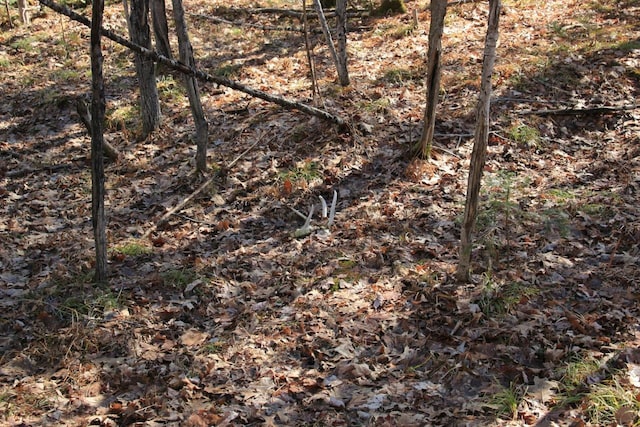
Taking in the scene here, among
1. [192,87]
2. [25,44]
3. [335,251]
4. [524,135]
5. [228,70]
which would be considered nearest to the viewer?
[335,251]

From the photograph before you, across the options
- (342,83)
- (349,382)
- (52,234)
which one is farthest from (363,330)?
(342,83)

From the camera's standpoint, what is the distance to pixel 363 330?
18.3 ft

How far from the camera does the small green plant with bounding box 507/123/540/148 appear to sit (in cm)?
897

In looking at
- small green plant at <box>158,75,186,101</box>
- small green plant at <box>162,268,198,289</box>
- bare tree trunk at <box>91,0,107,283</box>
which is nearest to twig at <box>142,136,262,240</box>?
small green plant at <box>162,268,198,289</box>

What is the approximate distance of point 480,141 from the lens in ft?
18.2

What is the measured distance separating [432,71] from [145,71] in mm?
4737

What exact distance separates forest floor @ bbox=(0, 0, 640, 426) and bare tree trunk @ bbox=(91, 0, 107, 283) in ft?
1.72

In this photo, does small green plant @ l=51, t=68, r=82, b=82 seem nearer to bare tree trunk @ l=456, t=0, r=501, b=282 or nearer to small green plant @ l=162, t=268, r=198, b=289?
small green plant @ l=162, t=268, r=198, b=289

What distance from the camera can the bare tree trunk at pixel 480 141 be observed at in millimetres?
5188

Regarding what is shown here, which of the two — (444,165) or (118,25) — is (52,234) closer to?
(444,165)

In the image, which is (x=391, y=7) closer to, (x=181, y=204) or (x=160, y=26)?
(x=160, y=26)

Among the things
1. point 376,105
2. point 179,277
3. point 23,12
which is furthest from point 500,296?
point 23,12

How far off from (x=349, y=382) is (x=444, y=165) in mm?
4492

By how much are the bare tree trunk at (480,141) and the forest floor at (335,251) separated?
0.42m
